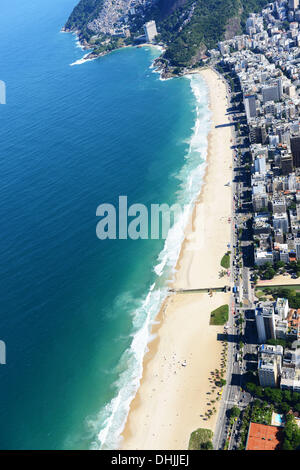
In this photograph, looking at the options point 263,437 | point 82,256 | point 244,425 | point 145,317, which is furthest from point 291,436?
point 82,256

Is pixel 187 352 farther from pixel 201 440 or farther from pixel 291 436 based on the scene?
pixel 291 436

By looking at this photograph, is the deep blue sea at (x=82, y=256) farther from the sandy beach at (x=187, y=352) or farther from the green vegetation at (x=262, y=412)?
the green vegetation at (x=262, y=412)

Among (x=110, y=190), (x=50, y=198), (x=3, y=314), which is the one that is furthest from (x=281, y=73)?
Result: (x=3, y=314)

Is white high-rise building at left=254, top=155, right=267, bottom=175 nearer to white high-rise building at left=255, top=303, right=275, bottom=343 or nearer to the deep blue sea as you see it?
the deep blue sea

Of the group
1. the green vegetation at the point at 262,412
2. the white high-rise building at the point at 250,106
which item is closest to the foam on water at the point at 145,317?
the white high-rise building at the point at 250,106

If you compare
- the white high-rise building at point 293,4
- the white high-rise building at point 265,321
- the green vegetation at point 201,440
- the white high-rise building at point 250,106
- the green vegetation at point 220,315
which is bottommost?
the green vegetation at point 201,440

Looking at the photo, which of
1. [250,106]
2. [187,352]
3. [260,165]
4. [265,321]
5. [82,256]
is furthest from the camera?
[250,106]

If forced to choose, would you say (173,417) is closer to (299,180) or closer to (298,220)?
(298,220)
